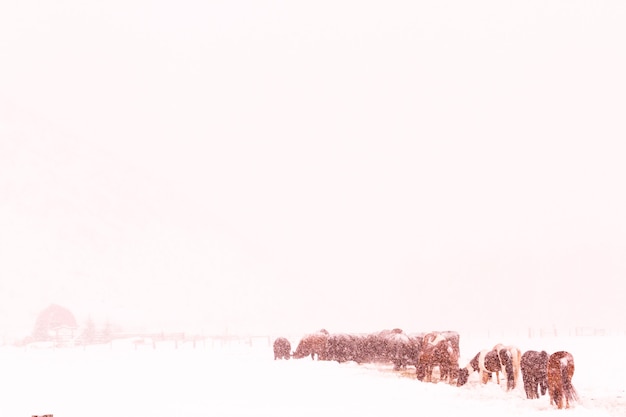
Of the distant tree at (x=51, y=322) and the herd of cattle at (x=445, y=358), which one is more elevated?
the distant tree at (x=51, y=322)

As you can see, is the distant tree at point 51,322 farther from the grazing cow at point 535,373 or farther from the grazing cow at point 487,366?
the grazing cow at point 535,373

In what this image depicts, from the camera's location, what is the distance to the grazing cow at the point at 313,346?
105ft

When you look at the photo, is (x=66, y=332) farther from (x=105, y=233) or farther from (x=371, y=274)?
(x=371, y=274)

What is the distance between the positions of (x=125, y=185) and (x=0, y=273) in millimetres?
81089

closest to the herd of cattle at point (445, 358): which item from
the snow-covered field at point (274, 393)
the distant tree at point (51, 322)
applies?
the snow-covered field at point (274, 393)

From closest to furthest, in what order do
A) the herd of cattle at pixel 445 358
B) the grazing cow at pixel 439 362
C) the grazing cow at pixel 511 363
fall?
1. the herd of cattle at pixel 445 358
2. the grazing cow at pixel 511 363
3. the grazing cow at pixel 439 362

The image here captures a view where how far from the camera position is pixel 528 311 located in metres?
160

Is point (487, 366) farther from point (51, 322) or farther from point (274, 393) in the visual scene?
point (51, 322)

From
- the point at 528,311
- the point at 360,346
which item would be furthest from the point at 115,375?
the point at 528,311

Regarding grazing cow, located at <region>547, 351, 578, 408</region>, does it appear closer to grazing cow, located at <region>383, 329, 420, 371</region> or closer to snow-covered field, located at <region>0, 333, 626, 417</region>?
snow-covered field, located at <region>0, 333, 626, 417</region>

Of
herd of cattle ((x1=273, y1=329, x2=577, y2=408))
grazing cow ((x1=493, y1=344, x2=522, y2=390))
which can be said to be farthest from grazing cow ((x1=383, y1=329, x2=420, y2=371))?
grazing cow ((x1=493, y1=344, x2=522, y2=390))

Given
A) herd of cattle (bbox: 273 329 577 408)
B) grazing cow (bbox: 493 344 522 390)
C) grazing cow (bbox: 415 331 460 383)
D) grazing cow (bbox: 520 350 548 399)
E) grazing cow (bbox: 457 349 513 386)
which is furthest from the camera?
grazing cow (bbox: 415 331 460 383)

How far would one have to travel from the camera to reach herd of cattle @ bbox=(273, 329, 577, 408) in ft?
53.7

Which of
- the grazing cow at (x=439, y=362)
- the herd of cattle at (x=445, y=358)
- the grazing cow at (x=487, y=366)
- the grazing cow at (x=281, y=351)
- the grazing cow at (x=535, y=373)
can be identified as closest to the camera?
the herd of cattle at (x=445, y=358)
